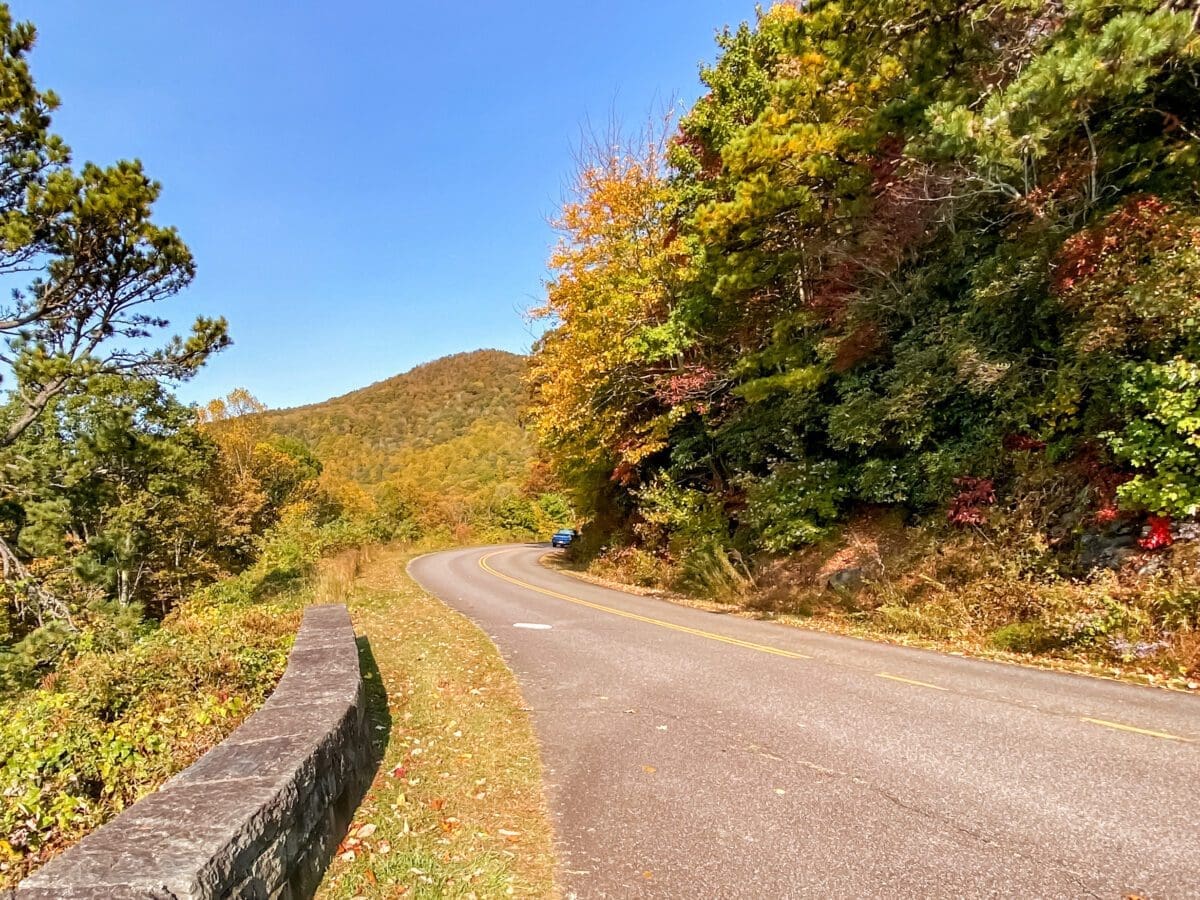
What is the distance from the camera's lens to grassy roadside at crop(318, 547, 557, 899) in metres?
3.29

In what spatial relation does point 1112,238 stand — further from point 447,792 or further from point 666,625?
point 447,792

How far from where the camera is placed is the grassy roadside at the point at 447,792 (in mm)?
3291

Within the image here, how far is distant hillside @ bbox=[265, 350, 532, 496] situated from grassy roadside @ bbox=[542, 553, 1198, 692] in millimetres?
41403

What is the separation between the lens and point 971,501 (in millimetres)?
10219

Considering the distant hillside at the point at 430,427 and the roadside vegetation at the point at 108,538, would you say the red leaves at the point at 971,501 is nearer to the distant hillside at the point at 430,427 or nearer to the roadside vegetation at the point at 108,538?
the roadside vegetation at the point at 108,538

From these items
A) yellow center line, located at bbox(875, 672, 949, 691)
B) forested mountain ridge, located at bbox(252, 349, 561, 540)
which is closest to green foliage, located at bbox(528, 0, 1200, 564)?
yellow center line, located at bbox(875, 672, 949, 691)

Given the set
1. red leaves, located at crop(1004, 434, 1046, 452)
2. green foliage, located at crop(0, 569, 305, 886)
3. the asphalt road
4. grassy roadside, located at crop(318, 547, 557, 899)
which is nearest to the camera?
the asphalt road

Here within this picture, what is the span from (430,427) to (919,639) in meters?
89.6

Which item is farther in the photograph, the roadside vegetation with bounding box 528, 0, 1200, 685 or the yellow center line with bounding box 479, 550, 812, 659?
the yellow center line with bounding box 479, 550, 812, 659

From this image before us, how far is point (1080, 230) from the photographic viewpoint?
28.8 ft

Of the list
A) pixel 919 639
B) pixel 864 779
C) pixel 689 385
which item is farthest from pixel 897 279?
pixel 864 779

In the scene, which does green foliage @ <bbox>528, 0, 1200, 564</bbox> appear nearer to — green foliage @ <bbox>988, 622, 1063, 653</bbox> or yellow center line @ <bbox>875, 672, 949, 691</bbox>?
green foliage @ <bbox>988, 622, 1063, 653</bbox>

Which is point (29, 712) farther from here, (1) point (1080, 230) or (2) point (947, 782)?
(1) point (1080, 230)

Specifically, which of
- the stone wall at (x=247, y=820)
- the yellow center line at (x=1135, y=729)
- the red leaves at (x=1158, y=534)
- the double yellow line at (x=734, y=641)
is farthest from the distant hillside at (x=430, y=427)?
the stone wall at (x=247, y=820)
